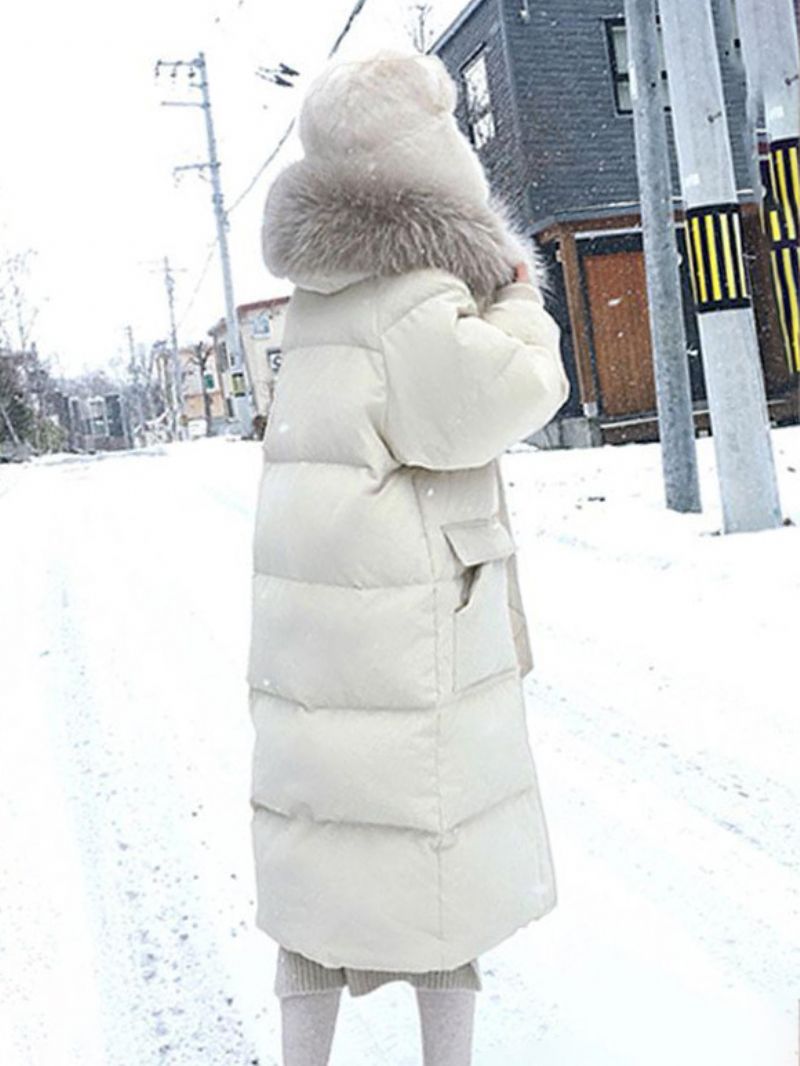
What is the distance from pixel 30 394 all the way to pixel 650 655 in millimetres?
42907

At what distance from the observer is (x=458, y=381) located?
1.52 m

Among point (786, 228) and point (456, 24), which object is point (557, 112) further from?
point (786, 228)

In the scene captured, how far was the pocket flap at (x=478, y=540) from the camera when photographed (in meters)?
1.59

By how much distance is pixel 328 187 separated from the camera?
162cm

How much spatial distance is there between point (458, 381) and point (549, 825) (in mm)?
1845

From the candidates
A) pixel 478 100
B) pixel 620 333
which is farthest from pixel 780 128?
pixel 478 100

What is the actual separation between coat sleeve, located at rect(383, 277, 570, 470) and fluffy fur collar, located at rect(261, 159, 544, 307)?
0.19 feet

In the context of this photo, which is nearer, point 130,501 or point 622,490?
point 622,490

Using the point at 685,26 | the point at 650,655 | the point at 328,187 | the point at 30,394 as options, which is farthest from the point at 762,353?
the point at 30,394

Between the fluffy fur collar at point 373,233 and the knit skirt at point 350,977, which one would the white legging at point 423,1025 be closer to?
the knit skirt at point 350,977


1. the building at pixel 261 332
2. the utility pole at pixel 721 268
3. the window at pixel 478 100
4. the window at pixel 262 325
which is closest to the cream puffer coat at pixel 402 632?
the utility pole at pixel 721 268

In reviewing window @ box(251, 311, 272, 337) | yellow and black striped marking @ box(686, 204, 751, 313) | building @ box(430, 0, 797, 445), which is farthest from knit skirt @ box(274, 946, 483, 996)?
window @ box(251, 311, 272, 337)

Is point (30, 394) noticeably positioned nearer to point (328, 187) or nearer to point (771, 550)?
point (771, 550)

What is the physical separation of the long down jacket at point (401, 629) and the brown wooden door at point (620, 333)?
14.3m
